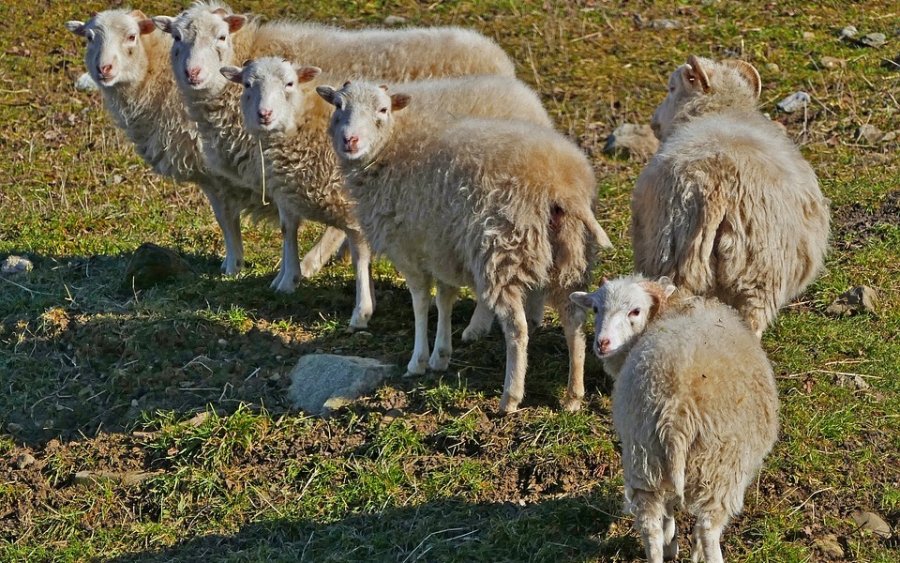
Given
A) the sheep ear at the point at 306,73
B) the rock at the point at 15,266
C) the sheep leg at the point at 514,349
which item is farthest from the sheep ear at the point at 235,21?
the sheep leg at the point at 514,349

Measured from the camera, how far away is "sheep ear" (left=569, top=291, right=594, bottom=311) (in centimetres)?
542

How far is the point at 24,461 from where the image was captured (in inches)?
236

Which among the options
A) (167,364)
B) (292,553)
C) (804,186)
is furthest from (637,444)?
(167,364)

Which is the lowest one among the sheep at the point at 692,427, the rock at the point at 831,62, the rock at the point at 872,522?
the rock at the point at 872,522

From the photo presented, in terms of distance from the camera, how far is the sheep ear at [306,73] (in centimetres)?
723

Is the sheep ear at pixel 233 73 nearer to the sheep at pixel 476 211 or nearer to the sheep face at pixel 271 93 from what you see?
the sheep face at pixel 271 93

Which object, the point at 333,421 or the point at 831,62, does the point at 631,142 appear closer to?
the point at 831,62

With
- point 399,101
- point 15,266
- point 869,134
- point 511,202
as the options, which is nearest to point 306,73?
point 399,101

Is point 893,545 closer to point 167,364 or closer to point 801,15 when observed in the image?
point 167,364

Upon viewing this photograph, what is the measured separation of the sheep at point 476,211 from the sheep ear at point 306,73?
0.75 metres

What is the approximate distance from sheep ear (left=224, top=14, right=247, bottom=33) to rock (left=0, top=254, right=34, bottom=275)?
208 centimetres

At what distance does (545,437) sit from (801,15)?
792 cm

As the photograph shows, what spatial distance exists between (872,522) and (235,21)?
17.2ft

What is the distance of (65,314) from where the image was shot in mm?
7164
